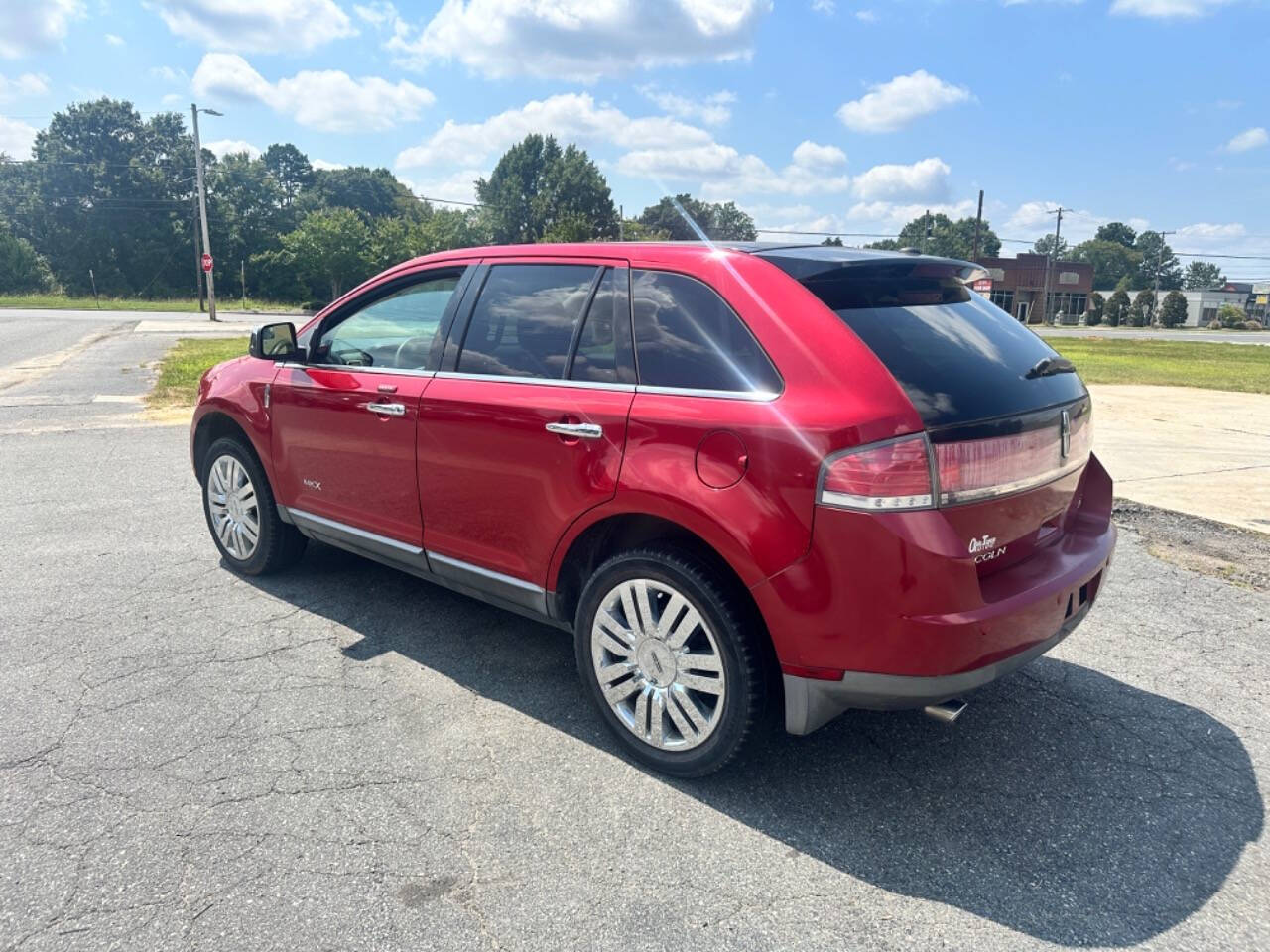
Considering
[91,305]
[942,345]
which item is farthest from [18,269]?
[942,345]

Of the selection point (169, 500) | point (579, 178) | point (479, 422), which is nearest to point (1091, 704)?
point (479, 422)

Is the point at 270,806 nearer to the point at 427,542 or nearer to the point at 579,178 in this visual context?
the point at 427,542

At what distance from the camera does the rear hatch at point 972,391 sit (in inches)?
98.0

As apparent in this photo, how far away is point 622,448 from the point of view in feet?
9.42

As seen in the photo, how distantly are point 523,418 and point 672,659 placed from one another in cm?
104

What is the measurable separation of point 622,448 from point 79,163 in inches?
3195

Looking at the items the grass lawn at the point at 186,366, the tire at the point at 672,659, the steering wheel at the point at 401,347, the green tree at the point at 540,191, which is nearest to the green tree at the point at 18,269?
the green tree at the point at 540,191

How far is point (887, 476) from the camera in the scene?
239 centimetres

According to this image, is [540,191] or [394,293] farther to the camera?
[540,191]

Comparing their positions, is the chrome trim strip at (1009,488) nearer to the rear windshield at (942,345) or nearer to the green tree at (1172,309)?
the rear windshield at (942,345)

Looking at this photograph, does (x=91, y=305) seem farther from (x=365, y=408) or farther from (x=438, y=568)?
(x=438, y=568)

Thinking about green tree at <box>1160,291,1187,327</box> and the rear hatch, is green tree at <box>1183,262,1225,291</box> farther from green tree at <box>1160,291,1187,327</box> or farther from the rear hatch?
the rear hatch

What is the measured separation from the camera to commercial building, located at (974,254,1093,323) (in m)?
74.2

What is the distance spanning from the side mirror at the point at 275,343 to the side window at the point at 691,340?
2.19 metres
